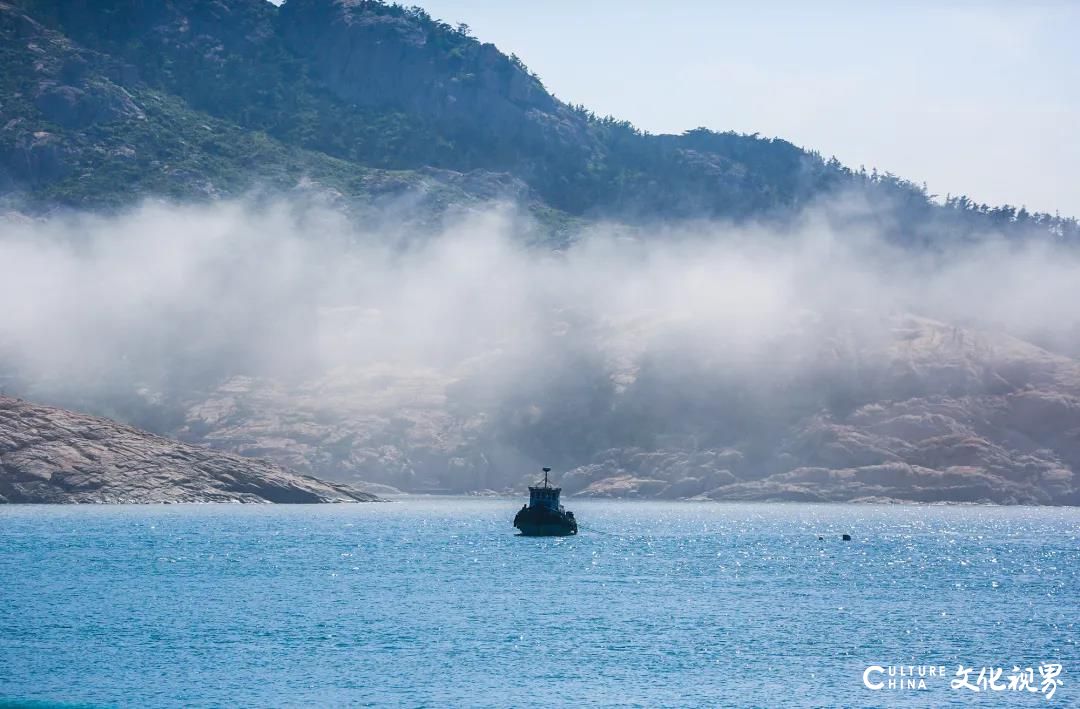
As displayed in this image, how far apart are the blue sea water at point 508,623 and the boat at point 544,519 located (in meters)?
19.6

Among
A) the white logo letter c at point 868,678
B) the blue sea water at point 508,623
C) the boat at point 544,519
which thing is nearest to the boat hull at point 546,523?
the boat at point 544,519

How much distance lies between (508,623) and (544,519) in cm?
8453

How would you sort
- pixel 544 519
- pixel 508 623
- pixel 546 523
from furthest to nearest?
pixel 546 523
pixel 544 519
pixel 508 623

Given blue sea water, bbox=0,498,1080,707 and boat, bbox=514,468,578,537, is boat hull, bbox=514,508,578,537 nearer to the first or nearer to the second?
boat, bbox=514,468,578,537

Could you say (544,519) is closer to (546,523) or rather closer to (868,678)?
(546,523)

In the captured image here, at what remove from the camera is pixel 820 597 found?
112 meters

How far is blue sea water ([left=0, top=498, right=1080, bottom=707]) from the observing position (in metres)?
73.0

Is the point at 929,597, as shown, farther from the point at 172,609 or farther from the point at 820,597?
the point at 172,609

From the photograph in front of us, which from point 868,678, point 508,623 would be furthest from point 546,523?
point 868,678

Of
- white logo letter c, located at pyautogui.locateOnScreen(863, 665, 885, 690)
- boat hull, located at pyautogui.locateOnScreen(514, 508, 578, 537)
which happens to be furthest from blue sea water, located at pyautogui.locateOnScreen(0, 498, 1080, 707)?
boat hull, located at pyautogui.locateOnScreen(514, 508, 578, 537)

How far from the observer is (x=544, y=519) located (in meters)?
180

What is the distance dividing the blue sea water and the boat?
19635 millimetres

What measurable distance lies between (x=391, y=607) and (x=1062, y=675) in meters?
47.6

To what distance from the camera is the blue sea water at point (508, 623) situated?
7300 centimetres
